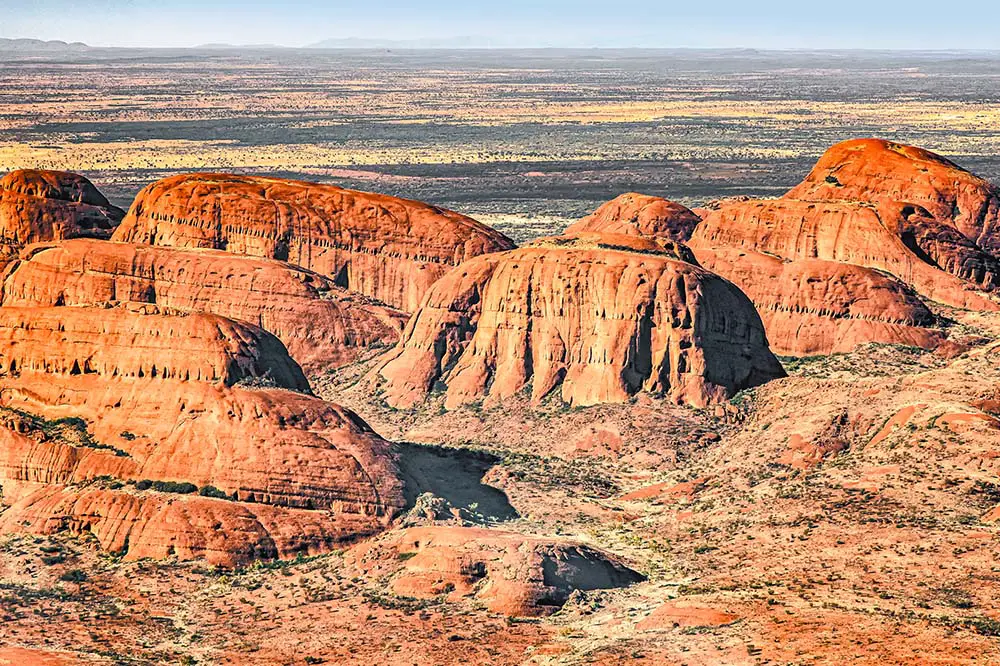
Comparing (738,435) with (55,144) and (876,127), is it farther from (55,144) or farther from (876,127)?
(876,127)

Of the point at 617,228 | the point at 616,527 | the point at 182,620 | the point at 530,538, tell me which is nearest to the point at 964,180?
the point at 617,228

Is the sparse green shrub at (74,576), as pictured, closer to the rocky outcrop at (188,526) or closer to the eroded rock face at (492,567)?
the rocky outcrop at (188,526)

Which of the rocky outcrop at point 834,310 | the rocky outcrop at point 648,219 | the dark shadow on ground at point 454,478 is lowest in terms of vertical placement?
the dark shadow on ground at point 454,478

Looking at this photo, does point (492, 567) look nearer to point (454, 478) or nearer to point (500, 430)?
point (454, 478)

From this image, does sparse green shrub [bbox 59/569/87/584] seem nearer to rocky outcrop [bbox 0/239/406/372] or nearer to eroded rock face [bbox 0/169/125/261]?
rocky outcrop [bbox 0/239/406/372]

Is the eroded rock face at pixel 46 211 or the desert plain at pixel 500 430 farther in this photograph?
the eroded rock face at pixel 46 211

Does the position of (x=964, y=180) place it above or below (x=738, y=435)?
above

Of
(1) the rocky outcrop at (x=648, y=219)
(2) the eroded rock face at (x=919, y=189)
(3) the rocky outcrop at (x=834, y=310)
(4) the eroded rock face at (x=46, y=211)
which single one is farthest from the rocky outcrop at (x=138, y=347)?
(2) the eroded rock face at (x=919, y=189)
